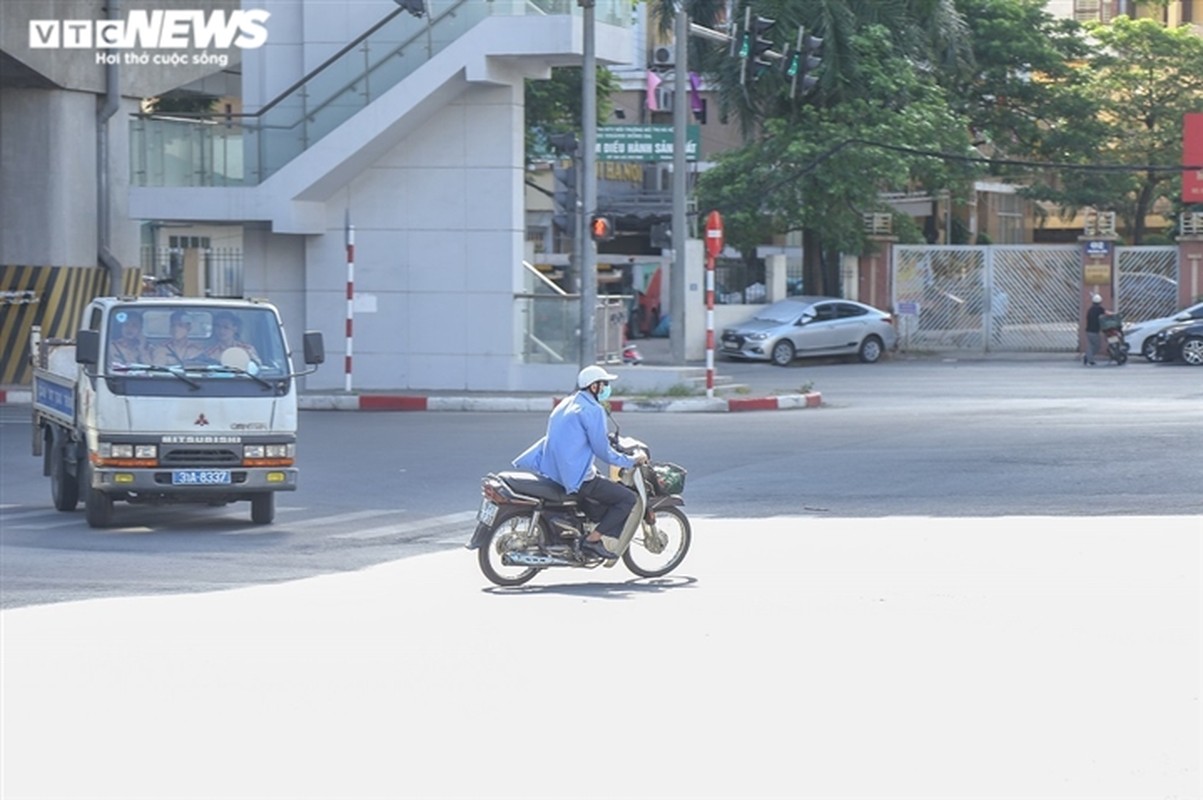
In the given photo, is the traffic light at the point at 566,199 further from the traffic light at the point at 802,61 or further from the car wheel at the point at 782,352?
the car wheel at the point at 782,352

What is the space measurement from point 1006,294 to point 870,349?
5027 millimetres

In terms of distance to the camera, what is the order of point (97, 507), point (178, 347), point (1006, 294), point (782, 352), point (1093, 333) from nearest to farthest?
point (97, 507) → point (178, 347) → point (1093, 333) → point (782, 352) → point (1006, 294)

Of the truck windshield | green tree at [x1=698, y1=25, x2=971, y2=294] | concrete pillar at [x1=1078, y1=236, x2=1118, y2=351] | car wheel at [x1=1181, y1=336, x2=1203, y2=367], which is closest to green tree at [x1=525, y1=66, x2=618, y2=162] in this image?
green tree at [x1=698, y1=25, x2=971, y2=294]

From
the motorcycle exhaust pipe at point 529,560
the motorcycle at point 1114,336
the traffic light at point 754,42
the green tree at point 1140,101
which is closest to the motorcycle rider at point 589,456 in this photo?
the motorcycle exhaust pipe at point 529,560

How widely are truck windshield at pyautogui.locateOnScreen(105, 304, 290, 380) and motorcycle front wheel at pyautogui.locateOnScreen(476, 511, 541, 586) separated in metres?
4.58

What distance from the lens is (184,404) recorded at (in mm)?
15727

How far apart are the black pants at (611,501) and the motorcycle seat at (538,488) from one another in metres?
0.12

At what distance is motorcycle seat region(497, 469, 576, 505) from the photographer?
12.2 m

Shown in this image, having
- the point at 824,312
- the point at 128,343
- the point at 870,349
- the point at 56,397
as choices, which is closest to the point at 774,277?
the point at 824,312

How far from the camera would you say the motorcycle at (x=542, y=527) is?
12.1 metres

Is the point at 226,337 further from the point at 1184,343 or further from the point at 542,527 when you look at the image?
the point at 1184,343

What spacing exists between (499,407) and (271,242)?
17.9 ft

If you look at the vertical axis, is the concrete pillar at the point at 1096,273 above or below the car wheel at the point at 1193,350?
above

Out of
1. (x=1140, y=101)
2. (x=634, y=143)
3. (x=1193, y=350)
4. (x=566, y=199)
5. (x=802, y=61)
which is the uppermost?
(x=1140, y=101)
